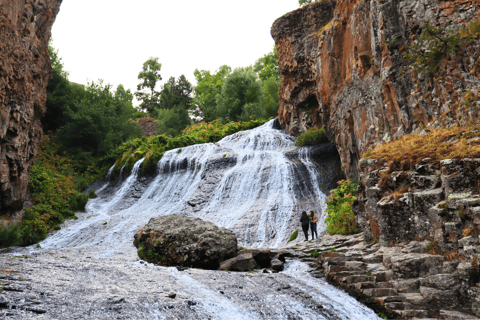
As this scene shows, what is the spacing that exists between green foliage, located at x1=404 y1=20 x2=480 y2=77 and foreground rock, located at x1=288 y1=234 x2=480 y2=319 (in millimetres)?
5737

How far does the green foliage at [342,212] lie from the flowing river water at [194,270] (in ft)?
3.91

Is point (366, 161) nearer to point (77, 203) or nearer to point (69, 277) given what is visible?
point (69, 277)

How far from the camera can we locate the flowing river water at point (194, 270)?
4.96 m

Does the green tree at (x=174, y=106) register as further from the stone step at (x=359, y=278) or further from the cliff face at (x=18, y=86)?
the stone step at (x=359, y=278)

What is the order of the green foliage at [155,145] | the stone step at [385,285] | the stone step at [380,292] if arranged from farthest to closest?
the green foliage at [155,145], the stone step at [385,285], the stone step at [380,292]

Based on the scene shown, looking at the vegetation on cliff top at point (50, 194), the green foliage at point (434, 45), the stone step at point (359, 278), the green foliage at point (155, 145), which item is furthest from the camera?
the green foliage at point (155, 145)

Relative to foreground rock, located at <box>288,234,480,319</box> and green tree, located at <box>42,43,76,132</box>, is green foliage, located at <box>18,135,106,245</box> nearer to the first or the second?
green tree, located at <box>42,43,76,132</box>

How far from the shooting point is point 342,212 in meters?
11.5

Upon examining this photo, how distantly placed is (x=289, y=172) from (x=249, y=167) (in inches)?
96.8

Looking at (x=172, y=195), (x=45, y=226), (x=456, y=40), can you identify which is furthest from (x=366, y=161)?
(x=45, y=226)

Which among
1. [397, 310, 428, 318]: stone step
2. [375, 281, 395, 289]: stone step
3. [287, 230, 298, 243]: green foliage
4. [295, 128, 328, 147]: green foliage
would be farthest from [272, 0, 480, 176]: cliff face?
[397, 310, 428, 318]: stone step

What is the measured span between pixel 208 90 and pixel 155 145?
24.8 m

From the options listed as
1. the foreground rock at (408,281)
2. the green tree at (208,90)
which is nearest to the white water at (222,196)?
the foreground rock at (408,281)

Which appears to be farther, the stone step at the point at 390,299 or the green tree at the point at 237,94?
the green tree at the point at 237,94
